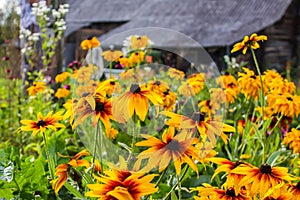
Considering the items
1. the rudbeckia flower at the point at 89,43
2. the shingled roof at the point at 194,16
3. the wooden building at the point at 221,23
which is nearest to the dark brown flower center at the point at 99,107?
the rudbeckia flower at the point at 89,43

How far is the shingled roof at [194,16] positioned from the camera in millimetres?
9055

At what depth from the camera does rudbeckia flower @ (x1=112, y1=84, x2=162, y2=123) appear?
0.89m

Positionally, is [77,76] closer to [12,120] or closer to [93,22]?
[12,120]

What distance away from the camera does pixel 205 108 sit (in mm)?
1735

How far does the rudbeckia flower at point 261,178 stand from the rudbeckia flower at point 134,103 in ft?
0.60

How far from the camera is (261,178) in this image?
816 millimetres

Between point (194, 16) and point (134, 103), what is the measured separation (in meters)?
9.70

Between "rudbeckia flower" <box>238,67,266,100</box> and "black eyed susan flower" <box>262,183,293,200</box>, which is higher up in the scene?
"rudbeckia flower" <box>238,67,266,100</box>

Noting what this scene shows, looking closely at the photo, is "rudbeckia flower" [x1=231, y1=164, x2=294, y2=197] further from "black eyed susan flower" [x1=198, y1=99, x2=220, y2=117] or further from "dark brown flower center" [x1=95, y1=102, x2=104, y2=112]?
"black eyed susan flower" [x1=198, y1=99, x2=220, y2=117]

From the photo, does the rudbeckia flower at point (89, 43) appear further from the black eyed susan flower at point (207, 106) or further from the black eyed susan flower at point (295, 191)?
the black eyed susan flower at point (295, 191)

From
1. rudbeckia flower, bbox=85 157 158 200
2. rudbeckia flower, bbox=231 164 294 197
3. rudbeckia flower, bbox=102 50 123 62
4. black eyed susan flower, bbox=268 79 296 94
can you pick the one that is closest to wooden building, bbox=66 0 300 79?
rudbeckia flower, bbox=102 50 123 62

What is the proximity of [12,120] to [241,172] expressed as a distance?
2.31 metres

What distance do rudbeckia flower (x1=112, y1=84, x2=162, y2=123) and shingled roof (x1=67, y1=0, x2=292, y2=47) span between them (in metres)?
8.12

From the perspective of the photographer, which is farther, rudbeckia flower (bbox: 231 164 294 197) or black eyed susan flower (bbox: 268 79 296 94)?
black eyed susan flower (bbox: 268 79 296 94)
